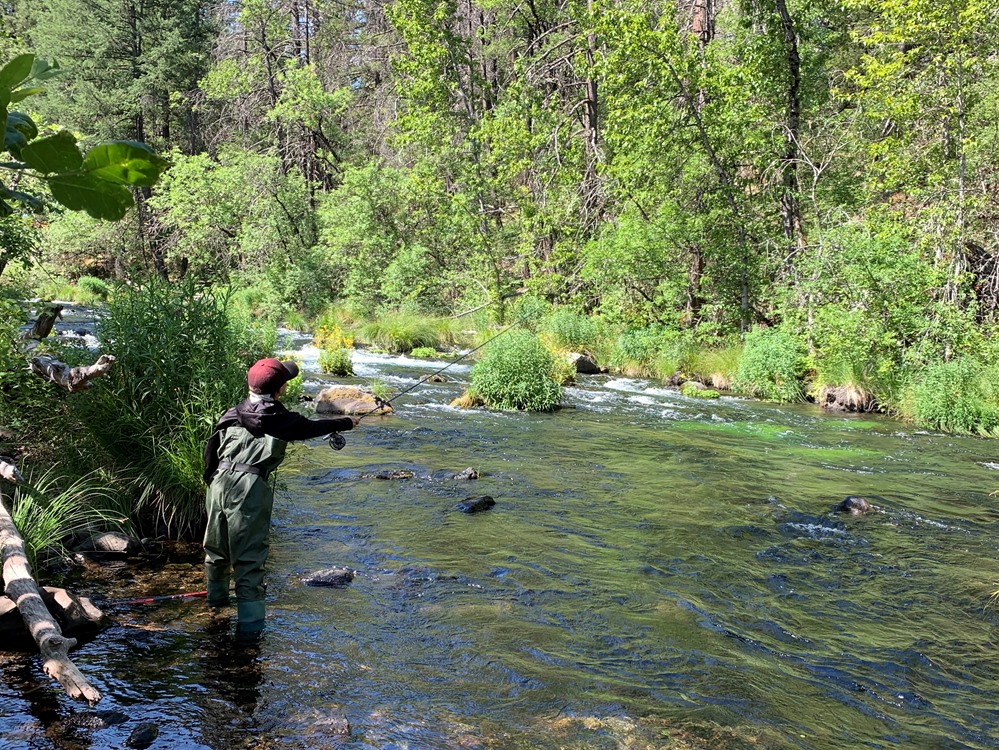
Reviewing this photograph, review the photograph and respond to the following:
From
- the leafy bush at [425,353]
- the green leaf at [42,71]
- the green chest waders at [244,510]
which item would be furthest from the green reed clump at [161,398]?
the leafy bush at [425,353]

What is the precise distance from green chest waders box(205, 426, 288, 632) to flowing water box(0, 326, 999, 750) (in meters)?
0.29

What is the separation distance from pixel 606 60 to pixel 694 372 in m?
8.39

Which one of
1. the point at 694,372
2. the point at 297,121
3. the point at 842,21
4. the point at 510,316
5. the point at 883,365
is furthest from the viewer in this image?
the point at 297,121

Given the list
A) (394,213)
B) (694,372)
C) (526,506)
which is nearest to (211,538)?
(526,506)

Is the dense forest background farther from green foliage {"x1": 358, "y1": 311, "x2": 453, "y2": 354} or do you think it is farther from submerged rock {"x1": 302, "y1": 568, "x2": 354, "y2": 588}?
submerged rock {"x1": 302, "y1": 568, "x2": 354, "y2": 588}

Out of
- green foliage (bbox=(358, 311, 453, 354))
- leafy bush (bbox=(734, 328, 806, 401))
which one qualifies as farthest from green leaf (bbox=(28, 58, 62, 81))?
green foliage (bbox=(358, 311, 453, 354))

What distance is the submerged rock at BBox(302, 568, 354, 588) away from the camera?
18.9 ft

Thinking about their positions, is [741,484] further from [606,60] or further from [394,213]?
[394,213]

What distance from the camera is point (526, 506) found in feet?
27.1

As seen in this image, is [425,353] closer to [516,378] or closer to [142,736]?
[516,378]

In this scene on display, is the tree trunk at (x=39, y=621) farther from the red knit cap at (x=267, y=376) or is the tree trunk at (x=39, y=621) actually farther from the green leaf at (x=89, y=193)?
the green leaf at (x=89, y=193)

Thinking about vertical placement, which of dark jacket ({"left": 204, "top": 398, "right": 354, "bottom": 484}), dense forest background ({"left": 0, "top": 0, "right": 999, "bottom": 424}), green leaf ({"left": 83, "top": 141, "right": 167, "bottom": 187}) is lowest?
dark jacket ({"left": 204, "top": 398, "right": 354, "bottom": 484})

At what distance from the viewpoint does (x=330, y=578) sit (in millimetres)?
5809

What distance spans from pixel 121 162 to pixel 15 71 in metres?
0.29
